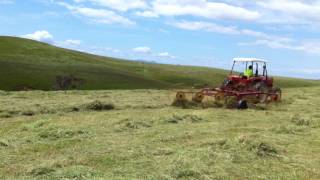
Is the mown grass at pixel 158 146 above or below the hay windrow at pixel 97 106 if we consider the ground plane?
below

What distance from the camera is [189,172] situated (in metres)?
12.0

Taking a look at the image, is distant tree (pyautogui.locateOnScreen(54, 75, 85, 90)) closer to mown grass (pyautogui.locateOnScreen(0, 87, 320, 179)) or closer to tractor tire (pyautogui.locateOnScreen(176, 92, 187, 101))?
tractor tire (pyautogui.locateOnScreen(176, 92, 187, 101))

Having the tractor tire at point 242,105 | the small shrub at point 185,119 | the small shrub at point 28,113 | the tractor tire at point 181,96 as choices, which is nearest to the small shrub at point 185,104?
the tractor tire at point 181,96

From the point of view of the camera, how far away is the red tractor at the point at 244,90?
29.8 meters

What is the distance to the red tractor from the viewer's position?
29.8 metres

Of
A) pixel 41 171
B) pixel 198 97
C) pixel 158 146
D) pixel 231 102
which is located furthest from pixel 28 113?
pixel 41 171

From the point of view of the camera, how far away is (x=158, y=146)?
15.4 m

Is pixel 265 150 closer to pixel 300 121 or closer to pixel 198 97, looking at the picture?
pixel 300 121

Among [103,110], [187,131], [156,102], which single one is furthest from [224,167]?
[156,102]

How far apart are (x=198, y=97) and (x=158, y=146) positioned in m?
14.8

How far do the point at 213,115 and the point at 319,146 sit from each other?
7901mm

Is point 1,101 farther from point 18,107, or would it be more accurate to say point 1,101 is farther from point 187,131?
point 187,131

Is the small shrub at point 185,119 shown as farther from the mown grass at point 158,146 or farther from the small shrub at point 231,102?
the small shrub at point 231,102

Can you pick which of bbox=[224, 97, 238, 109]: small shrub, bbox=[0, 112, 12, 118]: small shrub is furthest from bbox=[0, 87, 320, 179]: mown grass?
bbox=[224, 97, 238, 109]: small shrub
